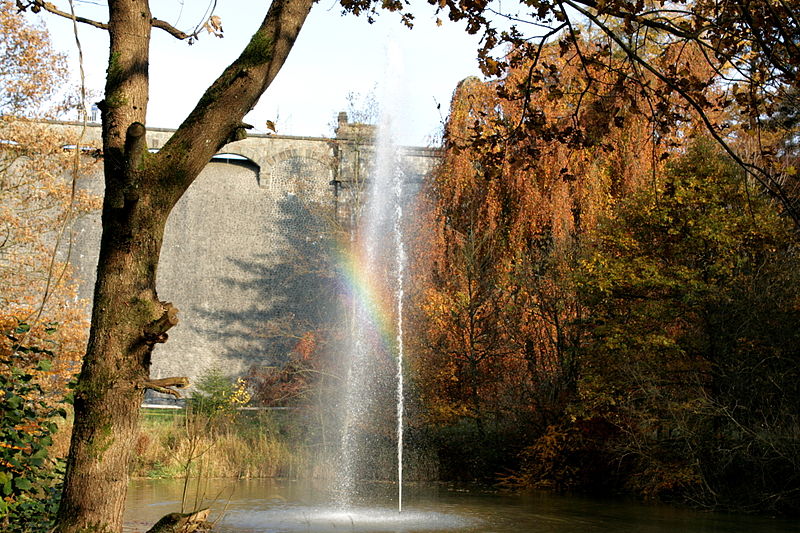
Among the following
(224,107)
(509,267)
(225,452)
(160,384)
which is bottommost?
(160,384)

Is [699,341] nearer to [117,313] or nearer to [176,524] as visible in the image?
[176,524]

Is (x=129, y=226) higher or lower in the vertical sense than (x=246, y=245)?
lower

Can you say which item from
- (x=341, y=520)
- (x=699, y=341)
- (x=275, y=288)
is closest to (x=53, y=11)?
(x=341, y=520)

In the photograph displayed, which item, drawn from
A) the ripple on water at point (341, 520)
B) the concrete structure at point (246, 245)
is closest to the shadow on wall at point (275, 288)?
the concrete structure at point (246, 245)

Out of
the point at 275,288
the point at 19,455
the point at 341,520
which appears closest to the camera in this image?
the point at 19,455

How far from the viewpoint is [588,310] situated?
1588 cm

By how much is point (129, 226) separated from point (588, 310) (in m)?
13.2

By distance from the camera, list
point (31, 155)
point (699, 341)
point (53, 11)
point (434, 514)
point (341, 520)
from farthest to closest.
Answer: point (31, 155) → point (699, 341) → point (434, 514) → point (341, 520) → point (53, 11)

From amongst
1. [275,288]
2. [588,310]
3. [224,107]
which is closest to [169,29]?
[224,107]

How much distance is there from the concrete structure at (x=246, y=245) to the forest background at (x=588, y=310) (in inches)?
368

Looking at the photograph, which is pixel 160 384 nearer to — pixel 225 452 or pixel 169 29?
pixel 169 29

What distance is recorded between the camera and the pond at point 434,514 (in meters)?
10.0

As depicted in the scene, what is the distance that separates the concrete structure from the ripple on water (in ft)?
58.3

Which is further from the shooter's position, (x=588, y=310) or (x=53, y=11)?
(x=588, y=310)
